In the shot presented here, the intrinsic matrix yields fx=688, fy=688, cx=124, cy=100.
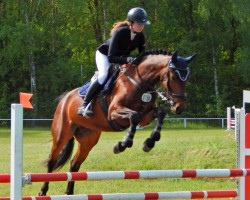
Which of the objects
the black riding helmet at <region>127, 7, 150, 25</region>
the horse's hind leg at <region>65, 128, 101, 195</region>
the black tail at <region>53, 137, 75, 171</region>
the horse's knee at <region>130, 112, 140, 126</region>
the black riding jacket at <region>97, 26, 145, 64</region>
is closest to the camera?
the horse's knee at <region>130, 112, 140, 126</region>

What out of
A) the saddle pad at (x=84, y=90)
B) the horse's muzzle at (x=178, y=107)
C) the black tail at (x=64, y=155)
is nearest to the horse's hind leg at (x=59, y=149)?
the black tail at (x=64, y=155)

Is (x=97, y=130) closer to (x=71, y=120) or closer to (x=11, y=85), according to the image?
(x=71, y=120)

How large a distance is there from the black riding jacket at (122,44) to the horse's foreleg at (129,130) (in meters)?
0.62

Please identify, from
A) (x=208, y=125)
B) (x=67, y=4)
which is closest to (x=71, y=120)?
(x=208, y=125)

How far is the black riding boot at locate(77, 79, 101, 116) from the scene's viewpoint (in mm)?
7504

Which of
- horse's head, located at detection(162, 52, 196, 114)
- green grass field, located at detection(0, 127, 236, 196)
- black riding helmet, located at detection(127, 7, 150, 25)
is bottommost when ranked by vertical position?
green grass field, located at detection(0, 127, 236, 196)

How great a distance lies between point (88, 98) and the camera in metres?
7.56

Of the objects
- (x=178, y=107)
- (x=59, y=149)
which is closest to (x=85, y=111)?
(x=59, y=149)

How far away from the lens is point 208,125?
32.5 metres

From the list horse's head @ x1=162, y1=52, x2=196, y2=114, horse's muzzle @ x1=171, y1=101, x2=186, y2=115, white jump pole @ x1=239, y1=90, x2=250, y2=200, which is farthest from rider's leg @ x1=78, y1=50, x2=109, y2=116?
white jump pole @ x1=239, y1=90, x2=250, y2=200

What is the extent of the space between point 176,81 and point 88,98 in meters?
A: 1.22

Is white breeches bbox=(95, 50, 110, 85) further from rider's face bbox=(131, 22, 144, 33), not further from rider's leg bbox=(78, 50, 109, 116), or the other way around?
rider's face bbox=(131, 22, 144, 33)

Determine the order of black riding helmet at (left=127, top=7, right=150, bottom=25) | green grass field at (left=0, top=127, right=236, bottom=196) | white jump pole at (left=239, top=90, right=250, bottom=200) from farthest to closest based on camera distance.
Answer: green grass field at (left=0, top=127, right=236, bottom=196), black riding helmet at (left=127, top=7, right=150, bottom=25), white jump pole at (left=239, top=90, right=250, bottom=200)

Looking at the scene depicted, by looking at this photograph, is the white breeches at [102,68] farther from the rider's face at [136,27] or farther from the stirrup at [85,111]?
the rider's face at [136,27]
